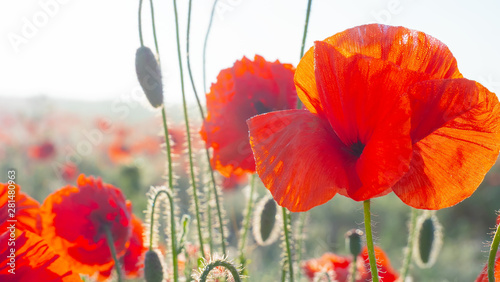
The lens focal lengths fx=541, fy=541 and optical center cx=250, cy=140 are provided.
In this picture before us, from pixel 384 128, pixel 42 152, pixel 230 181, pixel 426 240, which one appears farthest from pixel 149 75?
pixel 42 152

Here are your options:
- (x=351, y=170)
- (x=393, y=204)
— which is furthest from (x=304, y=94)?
(x=393, y=204)

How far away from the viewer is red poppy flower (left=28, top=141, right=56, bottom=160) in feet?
15.1

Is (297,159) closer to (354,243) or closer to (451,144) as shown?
(451,144)

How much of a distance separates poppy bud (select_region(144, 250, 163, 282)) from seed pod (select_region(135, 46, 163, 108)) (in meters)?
0.26

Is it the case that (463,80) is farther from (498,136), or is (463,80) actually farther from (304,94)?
(304,94)

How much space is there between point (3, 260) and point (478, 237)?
479 centimetres

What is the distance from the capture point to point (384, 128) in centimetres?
52

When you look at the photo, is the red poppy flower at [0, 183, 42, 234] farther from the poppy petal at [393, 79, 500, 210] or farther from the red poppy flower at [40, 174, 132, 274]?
the poppy petal at [393, 79, 500, 210]

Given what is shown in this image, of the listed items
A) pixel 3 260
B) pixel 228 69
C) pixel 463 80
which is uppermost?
pixel 228 69

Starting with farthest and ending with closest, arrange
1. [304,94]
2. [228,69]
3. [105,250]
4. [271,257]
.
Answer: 1. [271,257]
2. [228,69]
3. [105,250]
4. [304,94]

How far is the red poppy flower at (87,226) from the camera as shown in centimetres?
96

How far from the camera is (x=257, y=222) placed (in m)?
1.07

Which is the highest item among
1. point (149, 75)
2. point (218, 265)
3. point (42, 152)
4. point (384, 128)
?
point (42, 152)

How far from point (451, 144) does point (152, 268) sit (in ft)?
1.55
